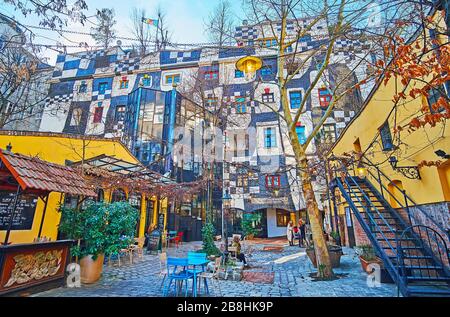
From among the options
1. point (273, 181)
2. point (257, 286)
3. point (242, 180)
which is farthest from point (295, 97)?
point (257, 286)

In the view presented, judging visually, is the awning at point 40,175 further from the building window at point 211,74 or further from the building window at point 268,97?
the building window at point 211,74

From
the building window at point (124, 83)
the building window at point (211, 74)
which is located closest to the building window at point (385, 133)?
the building window at point (211, 74)

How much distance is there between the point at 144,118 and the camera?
53.9 feet

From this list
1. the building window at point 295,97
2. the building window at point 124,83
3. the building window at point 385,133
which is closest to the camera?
the building window at point 385,133

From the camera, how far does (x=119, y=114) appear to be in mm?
18531

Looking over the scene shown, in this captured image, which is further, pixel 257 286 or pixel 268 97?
pixel 268 97

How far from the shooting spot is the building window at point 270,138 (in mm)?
17172

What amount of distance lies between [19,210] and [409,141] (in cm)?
1224

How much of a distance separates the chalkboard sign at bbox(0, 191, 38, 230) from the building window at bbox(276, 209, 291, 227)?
1537 cm

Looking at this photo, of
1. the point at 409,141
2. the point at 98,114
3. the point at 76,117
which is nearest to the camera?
the point at 409,141

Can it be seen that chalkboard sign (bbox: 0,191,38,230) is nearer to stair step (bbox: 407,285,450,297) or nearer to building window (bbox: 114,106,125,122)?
stair step (bbox: 407,285,450,297)

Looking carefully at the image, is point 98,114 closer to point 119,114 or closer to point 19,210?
point 119,114

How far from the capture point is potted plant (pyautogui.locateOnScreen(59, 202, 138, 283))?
18.6 feet

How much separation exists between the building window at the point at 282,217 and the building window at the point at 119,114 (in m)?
14.5
